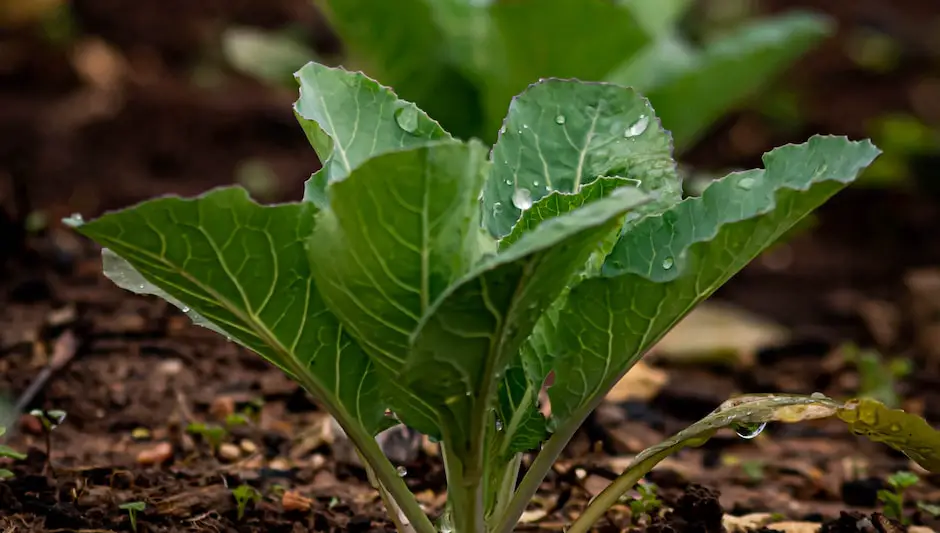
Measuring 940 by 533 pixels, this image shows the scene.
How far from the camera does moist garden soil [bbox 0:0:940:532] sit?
72.6 inches

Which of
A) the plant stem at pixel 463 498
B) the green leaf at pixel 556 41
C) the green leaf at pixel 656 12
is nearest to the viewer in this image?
the plant stem at pixel 463 498

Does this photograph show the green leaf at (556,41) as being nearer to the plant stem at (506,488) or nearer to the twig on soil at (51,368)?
the twig on soil at (51,368)

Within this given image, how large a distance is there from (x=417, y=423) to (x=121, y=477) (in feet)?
2.34

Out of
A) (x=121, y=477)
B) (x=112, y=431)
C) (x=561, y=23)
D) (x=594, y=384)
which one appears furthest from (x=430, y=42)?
(x=594, y=384)

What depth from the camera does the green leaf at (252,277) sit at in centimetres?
121

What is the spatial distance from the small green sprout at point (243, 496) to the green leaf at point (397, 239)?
1.75ft

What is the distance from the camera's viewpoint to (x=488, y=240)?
4.33ft

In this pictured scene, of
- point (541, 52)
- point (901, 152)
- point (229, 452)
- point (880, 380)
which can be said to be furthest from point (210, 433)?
point (901, 152)

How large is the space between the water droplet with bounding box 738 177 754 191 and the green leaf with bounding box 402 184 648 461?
225 millimetres

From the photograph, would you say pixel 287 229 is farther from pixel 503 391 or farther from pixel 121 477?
pixel 121 477

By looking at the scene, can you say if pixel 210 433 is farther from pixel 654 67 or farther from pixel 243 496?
pixel 654 67

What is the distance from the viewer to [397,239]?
4.01 feet

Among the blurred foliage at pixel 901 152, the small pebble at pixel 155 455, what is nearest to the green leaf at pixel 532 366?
the small pebble at pixel 155 455

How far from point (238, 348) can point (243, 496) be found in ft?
3.23
